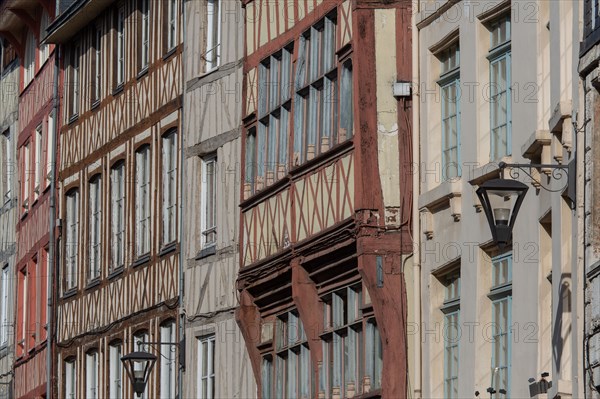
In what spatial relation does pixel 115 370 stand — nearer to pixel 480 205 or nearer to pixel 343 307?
pixel 343 307

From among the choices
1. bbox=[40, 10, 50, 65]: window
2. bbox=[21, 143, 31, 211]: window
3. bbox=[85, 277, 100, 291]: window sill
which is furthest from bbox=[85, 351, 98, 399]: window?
bbox=[40, 10, 50, 65]: window

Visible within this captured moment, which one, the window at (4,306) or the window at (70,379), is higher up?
the window at (4,306)

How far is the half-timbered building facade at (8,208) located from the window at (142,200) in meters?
9.21

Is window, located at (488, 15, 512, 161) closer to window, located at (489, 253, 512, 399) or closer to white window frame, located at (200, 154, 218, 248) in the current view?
window, located at (489, 253, 512, 399)

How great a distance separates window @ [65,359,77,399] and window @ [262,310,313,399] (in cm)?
918

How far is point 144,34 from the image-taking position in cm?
3138

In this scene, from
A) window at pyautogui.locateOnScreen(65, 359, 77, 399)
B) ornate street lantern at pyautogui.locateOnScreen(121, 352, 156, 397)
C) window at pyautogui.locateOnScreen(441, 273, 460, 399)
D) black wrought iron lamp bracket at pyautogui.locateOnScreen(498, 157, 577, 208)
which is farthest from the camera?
window at pyautogui.locateOnScreen(65, 359, 77, 399)

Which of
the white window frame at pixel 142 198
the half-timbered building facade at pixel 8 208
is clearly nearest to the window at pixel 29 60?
the half-timbered building facade at pixel 8 208

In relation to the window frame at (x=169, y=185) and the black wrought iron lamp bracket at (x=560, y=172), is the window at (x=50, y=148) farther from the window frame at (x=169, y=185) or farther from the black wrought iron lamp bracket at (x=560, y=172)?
the black wrought iron lamp bracket at (x=560, y=172)

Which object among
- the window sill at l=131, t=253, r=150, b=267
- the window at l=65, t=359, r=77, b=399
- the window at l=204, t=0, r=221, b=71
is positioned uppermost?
the window at l=204, t=0, r=221, b=71

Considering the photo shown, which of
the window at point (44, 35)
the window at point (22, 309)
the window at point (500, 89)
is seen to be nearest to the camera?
the window at point (500, 89)

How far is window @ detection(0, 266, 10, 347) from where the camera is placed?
4025 cm

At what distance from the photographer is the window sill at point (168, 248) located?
2884 cm

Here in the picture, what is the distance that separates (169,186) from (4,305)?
12.0 metres
